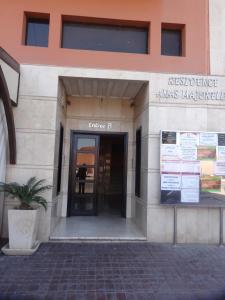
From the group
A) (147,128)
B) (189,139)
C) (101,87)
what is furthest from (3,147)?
(189,139)

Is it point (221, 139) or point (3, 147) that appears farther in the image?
point (221, 139)

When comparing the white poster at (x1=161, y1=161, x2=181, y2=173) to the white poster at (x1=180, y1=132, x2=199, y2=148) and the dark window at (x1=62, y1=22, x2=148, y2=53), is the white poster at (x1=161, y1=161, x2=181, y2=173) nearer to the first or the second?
the white poster at (x1=180, y1=132, x2=199, y2=148)

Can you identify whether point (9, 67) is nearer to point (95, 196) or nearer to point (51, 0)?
point (51, 0)

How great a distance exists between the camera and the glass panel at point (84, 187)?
8156mm

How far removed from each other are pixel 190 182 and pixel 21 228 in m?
3.67

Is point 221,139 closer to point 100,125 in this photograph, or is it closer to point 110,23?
point 100,125

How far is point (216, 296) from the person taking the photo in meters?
3.62

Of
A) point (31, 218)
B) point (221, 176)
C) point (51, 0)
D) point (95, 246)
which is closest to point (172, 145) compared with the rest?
point (221, 176)

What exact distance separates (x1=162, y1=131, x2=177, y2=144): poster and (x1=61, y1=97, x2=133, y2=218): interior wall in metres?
→ 2.32

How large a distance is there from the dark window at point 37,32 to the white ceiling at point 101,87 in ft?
3.86

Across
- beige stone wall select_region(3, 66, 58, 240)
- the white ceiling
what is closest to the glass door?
the white ceiling

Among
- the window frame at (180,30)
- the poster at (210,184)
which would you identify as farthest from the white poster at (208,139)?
the window frame at (180,30)

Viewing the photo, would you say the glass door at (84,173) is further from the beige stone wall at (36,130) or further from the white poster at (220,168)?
the white poster at (220,168)

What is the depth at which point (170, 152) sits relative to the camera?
583 cm
